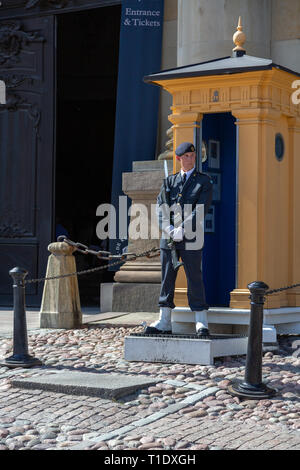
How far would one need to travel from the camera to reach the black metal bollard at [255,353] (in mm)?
5523

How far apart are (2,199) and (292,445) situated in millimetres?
8582

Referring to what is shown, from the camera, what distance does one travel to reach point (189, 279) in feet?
22.7

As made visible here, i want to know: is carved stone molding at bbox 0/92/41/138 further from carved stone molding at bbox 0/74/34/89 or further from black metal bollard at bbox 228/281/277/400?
black metal bollard at bbox 228/281/277/400

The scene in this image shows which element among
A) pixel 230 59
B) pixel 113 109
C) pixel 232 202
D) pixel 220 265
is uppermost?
pixel 113 109

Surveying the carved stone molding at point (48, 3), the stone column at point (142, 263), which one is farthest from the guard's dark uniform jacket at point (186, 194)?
the carved stone molding at point (48, 3)

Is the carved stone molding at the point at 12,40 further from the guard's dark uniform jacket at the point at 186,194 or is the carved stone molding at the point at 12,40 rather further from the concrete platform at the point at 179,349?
the concrete platform at the point at 179,349

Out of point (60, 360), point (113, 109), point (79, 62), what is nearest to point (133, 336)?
point (60, 360)

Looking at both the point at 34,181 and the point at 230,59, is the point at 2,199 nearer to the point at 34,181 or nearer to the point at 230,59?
the point at 34,181

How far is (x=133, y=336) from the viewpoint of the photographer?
22.4 ft

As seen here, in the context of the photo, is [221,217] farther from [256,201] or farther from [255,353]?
[255,353]

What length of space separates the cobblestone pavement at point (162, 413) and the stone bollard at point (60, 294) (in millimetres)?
1988

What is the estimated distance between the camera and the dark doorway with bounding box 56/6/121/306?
1616 centimetres

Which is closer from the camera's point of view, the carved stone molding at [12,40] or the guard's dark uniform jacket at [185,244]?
the guard's dark uniform jacket at [185,244]

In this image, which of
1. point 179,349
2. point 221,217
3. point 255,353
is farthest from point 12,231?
point 255,353
